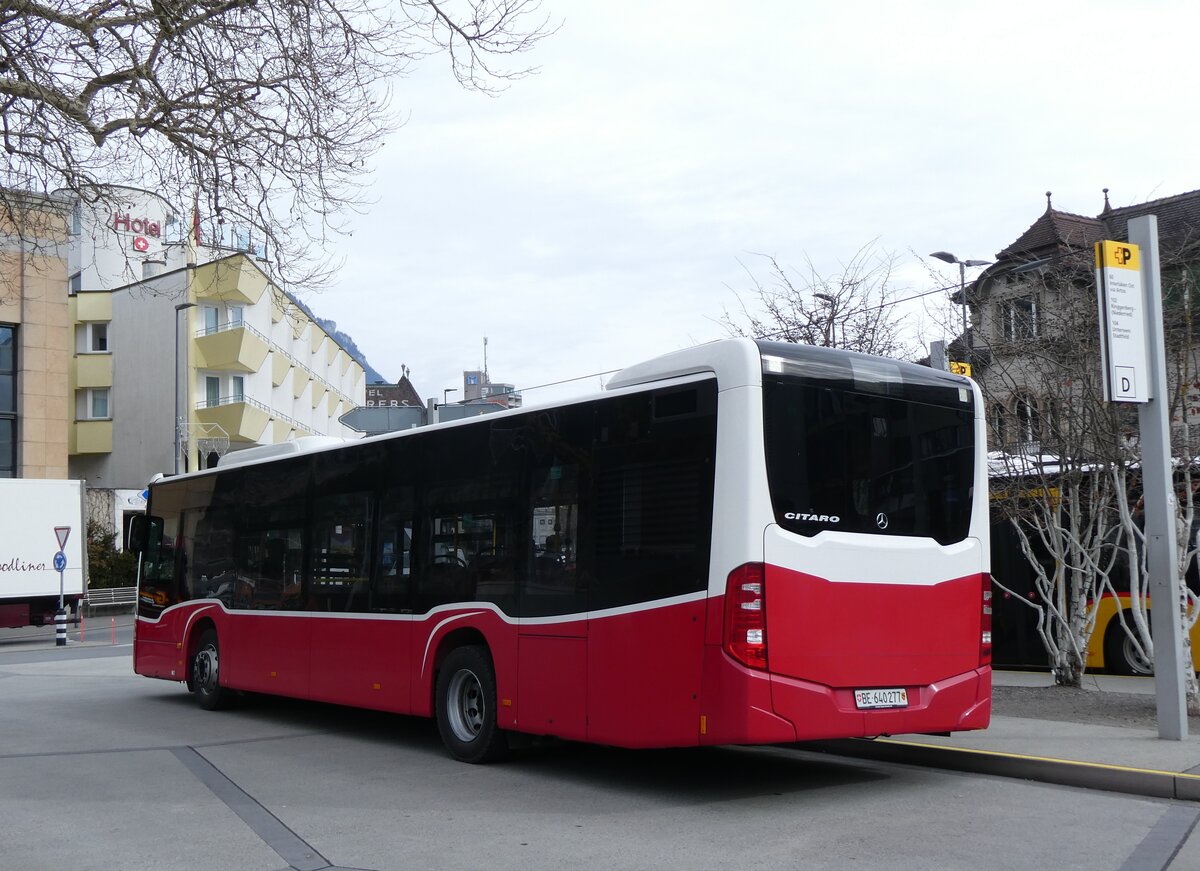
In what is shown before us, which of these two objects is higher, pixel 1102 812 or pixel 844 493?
pixel 844 493

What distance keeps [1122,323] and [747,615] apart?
4499 millimetres

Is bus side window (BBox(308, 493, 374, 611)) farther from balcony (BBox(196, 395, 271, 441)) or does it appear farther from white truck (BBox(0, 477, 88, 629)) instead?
balcony (BBox(196, 395, 271, 441))

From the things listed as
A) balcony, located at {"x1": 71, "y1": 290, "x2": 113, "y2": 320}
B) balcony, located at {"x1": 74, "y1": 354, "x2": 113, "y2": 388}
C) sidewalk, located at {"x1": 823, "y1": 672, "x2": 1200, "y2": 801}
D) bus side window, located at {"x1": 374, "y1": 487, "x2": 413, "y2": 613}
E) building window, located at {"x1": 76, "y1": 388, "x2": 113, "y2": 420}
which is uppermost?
balcony, located at {"x1": 71, "y1": 290, "x2": 113, "y2": 320}

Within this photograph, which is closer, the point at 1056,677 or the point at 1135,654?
the point at 1056,677

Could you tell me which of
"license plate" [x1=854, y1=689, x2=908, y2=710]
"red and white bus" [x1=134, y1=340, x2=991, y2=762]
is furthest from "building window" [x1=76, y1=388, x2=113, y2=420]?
"license plate" [x1=854, y1=689, x2=908, y2=710]

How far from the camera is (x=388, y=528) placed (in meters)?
11.8

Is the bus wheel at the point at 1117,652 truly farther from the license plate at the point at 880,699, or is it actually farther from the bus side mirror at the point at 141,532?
the bus side mirror at the point at 141,532

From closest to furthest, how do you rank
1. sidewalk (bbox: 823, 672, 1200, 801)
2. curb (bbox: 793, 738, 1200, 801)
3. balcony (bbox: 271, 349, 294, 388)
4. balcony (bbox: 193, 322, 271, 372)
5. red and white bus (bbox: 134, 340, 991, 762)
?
red and white bus (bbox: 134, 340, 991, 762)
curb (bbox: 793, 738, 1200, 801)
sidewalk (bbox: 823, 672, 1200, 801)
balcony (bbox: 193, 322, 271, 372)
balcony (bbox: 271, 349, 294, 388)

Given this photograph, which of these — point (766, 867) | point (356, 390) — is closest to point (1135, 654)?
point (766, 867)

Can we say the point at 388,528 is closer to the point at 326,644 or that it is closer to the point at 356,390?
the point at 326,644

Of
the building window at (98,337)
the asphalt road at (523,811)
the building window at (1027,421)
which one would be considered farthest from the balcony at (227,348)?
the building window at (1027,421)

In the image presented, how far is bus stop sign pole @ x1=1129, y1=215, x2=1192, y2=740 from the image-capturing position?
9.87 metres

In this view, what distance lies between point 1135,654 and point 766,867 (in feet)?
38.2

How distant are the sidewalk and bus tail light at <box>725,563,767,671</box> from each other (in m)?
2.59
